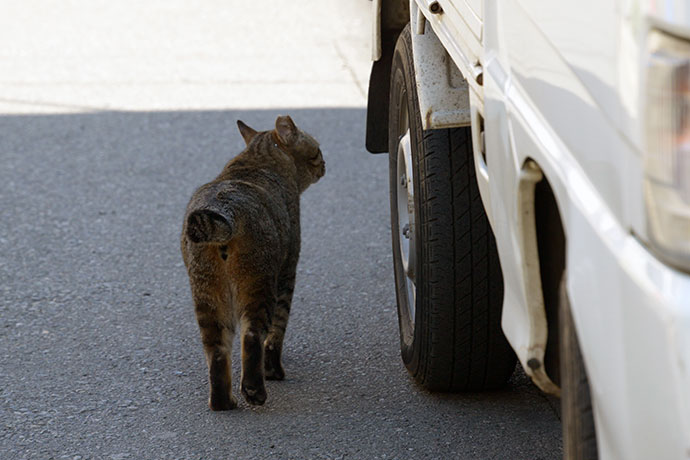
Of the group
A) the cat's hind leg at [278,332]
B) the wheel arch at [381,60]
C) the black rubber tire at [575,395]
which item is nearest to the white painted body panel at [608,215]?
the black rubber tire at [575,395]

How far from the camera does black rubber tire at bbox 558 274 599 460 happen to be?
6.61 ft

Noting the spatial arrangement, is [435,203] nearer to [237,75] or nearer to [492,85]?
[492,85]

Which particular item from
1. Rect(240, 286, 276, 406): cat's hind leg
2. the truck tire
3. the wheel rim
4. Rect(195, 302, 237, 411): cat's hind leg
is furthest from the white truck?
Rect(195, 302, 237, 411): cat's hind leg

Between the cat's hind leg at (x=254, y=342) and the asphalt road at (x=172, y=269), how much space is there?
0.30ft

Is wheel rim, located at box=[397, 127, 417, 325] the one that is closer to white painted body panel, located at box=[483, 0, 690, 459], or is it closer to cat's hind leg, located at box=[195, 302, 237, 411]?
cat's hind leg, located at box=[195, 302, 237, 411]

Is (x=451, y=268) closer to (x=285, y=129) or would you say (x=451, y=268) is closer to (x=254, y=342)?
(x=254, y=342)

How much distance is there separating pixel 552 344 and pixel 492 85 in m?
0.62

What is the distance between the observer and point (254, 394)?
406 cm

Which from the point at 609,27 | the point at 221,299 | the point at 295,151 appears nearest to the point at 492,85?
the point at 609,27

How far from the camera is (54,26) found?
11602 millimetres

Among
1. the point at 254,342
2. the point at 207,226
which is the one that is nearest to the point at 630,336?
the point at 207,226

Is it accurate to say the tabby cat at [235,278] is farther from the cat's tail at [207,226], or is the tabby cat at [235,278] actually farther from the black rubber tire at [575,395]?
the black rubber tire at [575,395]

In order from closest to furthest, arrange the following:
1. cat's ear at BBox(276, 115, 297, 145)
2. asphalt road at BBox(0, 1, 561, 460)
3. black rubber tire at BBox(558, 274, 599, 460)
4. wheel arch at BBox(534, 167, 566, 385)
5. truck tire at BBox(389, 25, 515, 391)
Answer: black rubber tire at BBox(558, 274, 599, 460), wheel arch at BBox(534, 167, 566, 385), truck tire at BBox(389, 25, 515, 391), asphalt road at BBox(0, 1, 561, 460), cat's ear at BBox(276, 115, 297, 145)

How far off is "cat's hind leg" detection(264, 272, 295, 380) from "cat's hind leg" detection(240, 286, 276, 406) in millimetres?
286
